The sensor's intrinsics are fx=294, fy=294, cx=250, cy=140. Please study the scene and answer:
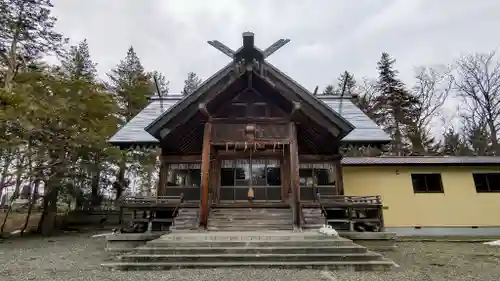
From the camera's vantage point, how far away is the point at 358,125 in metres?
13.0

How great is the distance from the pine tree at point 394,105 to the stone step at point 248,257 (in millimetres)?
23098

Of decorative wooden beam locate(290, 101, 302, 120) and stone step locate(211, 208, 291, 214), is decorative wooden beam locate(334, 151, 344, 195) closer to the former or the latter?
stone step locate(211, 208, 291, 214)

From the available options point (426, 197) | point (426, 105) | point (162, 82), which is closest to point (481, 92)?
point (426, 105)

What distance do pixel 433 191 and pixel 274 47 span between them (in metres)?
10.7

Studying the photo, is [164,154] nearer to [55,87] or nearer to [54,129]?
[54,129]

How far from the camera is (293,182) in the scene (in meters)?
8.78

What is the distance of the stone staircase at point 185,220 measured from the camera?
894 cm

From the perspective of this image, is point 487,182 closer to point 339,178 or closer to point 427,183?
point 427,183

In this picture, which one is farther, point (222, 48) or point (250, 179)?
point (250, 179)

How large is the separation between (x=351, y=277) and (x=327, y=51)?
22676 millimetres

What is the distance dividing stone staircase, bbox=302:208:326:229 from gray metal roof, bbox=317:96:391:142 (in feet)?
11.6

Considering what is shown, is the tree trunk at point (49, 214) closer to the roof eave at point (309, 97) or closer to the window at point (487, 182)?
the roof eave at point (309, 97)

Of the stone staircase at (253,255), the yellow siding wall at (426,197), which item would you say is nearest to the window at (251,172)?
the yellow siding wall at (426,197)

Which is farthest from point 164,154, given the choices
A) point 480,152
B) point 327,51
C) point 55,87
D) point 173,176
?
point 480,152
